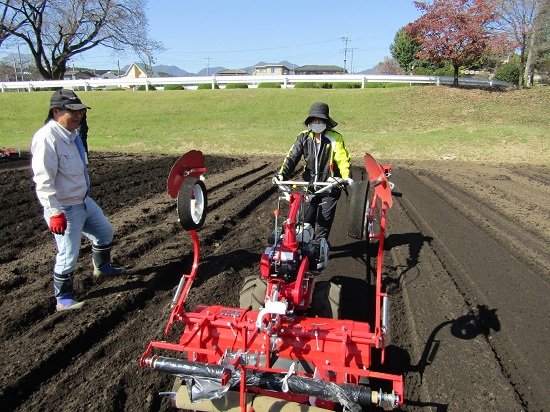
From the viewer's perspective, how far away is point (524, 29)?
Answer: 26.5m

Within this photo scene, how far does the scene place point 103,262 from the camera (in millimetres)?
4766

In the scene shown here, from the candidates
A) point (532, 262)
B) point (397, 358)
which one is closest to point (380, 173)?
point (397, 358)

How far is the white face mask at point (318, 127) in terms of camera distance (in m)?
4.72

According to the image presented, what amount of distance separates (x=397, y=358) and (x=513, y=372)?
885mm

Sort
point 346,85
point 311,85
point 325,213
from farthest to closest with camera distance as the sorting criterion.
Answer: point 311,85 → point 346,85 → point 325,213

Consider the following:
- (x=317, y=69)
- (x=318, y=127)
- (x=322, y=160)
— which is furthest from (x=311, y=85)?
(x=317, y=69)

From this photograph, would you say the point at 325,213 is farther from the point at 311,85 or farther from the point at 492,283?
the point at 311,85

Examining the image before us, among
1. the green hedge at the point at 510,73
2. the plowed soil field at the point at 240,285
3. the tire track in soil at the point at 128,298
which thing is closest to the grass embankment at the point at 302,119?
the plowed soil field at the point at 240,285

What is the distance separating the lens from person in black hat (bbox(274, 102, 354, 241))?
15.7ft

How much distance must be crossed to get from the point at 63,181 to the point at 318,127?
8.81 ft

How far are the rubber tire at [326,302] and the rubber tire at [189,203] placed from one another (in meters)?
1.21

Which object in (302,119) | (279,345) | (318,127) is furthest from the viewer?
(302,119)

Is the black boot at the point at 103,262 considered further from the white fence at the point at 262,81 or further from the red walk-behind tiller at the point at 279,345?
the white fence at the point at 262,81

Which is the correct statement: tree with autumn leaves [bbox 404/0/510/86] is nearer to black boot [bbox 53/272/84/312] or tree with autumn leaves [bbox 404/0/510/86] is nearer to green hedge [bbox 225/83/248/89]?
green hedge [bbox 225/83/248/89]
